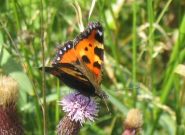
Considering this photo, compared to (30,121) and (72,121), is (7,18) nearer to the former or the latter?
(30,121)

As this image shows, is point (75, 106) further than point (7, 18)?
No

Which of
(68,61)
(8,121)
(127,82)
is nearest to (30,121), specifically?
(127,82)

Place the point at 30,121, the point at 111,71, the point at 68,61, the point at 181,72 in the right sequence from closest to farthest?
the point at 68,61 → the point at 181,72 → the point at 30,121 → the point at 111,71

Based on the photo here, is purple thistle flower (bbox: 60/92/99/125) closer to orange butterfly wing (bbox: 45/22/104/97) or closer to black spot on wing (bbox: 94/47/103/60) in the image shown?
orange butterfly wing (bbox: 45/22/104/97)

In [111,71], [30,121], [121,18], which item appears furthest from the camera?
[121,18]

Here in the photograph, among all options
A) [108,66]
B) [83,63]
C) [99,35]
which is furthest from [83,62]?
[108,66]

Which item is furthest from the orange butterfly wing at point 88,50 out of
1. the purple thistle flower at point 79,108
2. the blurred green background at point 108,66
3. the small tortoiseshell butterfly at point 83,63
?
the blurred green background at point 108,66
